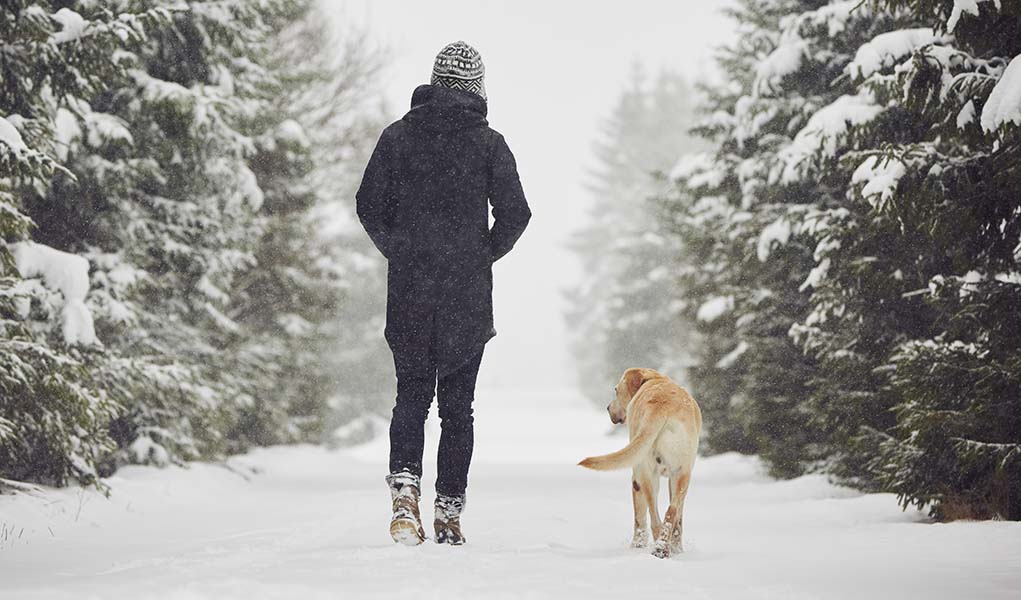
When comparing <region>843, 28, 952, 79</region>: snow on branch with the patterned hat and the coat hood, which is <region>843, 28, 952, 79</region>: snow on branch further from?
the coat hood

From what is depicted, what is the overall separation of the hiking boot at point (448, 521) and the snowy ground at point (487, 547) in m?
0.15

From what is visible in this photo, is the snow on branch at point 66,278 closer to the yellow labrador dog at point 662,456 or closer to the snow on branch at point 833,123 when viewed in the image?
the yellow labrador dog at point 662,456

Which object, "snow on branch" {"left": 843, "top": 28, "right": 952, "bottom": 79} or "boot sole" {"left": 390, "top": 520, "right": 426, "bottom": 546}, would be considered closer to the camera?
"boot sole" {"left": 390, "top": 520, "right": 426, "bottom": 546}

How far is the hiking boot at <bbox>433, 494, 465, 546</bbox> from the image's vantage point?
4.92m

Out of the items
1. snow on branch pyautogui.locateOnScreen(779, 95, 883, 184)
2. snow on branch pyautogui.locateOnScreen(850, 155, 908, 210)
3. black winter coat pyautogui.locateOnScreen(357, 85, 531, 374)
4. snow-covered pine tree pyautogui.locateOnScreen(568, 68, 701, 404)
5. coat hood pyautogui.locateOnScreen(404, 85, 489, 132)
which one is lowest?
black winter coat pyautogui.locateOnScreen(357, 85, 531, 374)

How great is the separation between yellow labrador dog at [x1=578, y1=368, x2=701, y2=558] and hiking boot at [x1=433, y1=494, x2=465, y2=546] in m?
0.94

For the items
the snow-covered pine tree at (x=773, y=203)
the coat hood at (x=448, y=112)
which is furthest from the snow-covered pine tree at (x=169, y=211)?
the snow-covered pine tree at (x=773, y=203)

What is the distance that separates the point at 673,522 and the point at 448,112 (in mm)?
2487

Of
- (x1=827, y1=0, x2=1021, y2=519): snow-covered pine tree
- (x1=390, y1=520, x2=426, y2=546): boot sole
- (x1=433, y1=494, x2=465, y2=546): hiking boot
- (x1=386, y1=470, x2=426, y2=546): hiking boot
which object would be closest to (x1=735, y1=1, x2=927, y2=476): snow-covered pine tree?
(x1=827, y1=0, x2=1021, y2=519): snow-covered pine tree

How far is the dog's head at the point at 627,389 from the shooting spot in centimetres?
590

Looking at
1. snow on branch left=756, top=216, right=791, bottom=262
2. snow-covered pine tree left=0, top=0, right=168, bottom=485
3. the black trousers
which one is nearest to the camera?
the black trousers

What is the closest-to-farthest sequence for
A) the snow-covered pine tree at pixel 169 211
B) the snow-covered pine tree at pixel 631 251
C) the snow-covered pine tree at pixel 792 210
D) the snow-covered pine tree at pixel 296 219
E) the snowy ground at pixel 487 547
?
the snowy ground at pixel 487 547, the snow-covered pine tree at pixel 169 211, the snow-covered pine tree at pixel 792 210, the snow-covered pine tree at pixel 296 219, the snow-covered pine tree at pixel 631 251

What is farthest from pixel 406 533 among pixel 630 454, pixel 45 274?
pixel 45 274

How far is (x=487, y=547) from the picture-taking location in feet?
16.1
